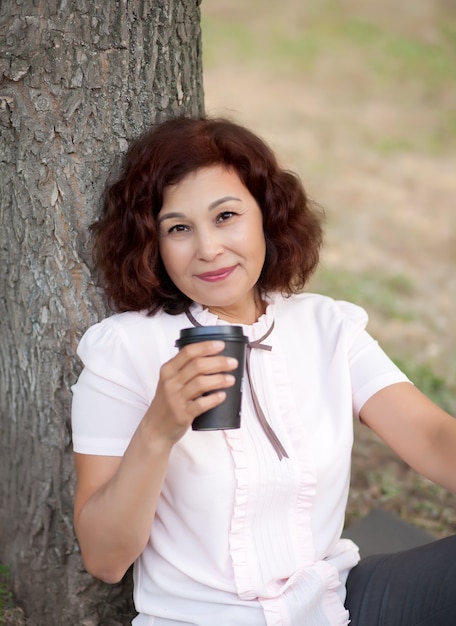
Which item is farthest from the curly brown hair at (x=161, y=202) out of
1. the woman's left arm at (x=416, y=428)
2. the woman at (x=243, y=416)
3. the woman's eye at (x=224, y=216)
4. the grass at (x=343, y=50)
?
the grass at (x=343, y=50)

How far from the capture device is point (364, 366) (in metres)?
2.15

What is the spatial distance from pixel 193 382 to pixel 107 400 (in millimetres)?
428

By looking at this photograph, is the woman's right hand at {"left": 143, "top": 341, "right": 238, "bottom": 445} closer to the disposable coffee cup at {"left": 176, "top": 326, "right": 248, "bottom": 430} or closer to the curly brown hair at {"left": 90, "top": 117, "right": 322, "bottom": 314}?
the disposable coffee cup at {"left": 176, "top": 326, "right": 248, "bottom": 430}

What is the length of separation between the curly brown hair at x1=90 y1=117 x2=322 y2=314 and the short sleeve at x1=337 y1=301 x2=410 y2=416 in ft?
0.73

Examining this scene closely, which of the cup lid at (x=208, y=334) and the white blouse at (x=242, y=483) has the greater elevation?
the cup lid at (x=208, y=334)

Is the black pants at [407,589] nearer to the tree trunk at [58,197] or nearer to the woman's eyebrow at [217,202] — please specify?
the tree trunk at [58,197]

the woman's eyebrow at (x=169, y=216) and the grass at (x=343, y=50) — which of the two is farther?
the grass at (x=343, y=50)

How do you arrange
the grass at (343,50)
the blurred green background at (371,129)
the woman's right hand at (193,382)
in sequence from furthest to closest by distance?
the grass at (343,50)
the blurred green background at (371,129)
the woman's right hand at (193,382)

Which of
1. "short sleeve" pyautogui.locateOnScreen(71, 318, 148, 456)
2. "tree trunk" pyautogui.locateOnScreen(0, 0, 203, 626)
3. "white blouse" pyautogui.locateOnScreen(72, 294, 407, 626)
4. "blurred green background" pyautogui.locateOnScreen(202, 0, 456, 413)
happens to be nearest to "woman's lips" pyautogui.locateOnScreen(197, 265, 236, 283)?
"white blouse" pyautogui.locateOnScreen(72, 294, 407, 626)

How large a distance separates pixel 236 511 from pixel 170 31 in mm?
1296

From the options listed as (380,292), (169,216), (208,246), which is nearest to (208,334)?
(208,246)

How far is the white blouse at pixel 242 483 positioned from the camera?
1.91 metres

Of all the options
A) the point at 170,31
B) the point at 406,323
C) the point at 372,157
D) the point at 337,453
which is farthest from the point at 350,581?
the point at 372,157

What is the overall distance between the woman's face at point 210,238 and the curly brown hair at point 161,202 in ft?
0.12
